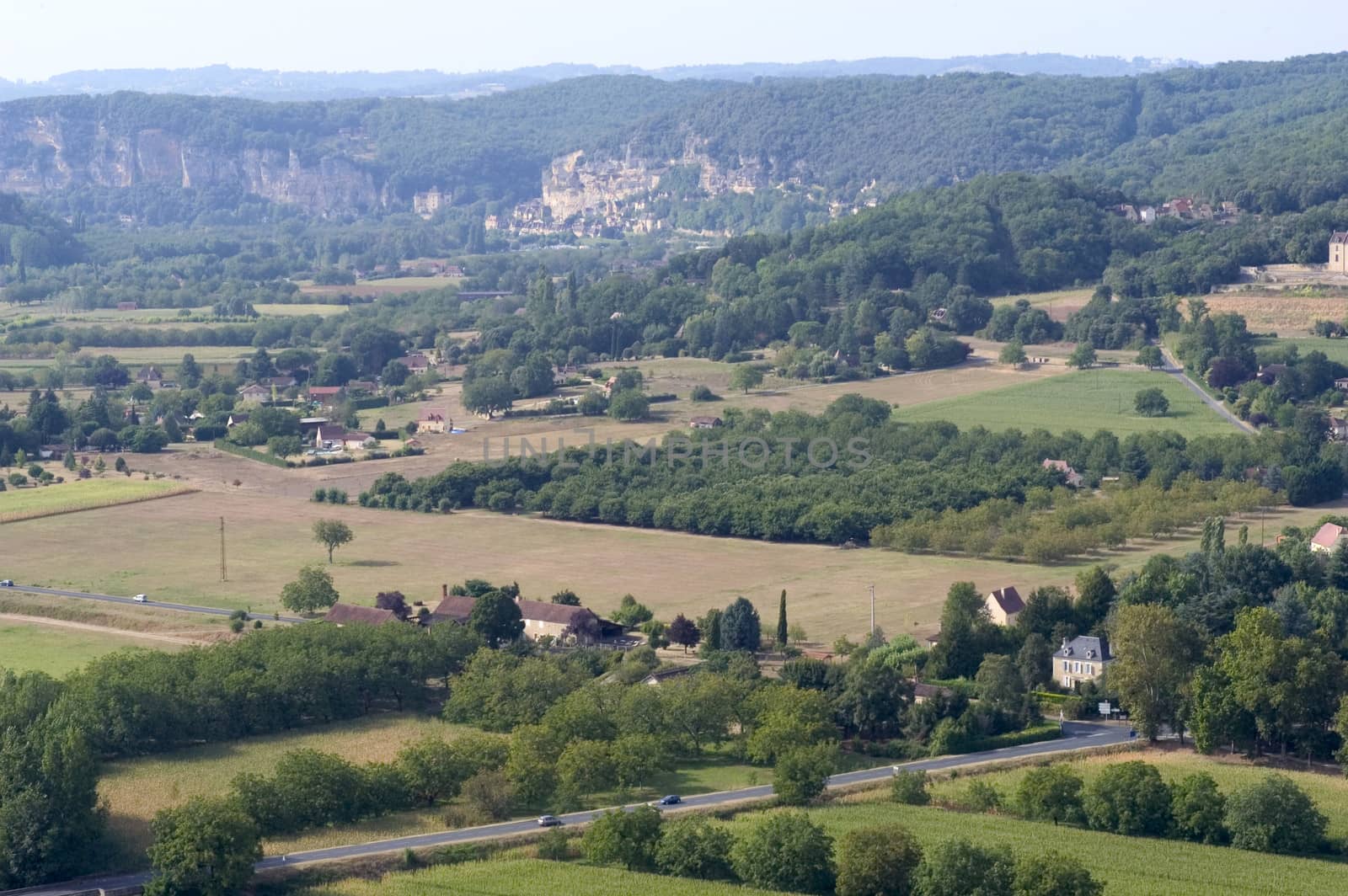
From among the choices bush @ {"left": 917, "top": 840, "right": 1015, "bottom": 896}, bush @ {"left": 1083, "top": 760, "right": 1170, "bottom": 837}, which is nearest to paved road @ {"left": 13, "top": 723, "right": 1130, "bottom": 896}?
bush @ {"left": 1083, "top": 760, "right": 1170, "bottom": 837}

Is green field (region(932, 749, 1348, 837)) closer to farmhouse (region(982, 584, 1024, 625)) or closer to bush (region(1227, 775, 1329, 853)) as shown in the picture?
bush (region(1227, 775, 1329, 853))

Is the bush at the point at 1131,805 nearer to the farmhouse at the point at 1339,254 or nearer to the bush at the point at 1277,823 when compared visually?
the bush at the point at 1277,823

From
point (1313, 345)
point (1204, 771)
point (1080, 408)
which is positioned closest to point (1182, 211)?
point (1313, 345)

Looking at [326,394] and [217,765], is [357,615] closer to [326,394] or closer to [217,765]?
[217,765]

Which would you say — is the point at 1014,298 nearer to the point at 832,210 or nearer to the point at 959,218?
the point at 959,218

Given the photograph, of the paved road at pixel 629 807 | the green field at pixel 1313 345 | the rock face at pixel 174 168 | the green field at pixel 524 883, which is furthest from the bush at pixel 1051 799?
the rock face at pixel 174 168

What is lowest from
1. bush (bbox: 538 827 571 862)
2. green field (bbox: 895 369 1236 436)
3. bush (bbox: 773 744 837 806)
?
green field (bbox: 895 369 1236 436)
